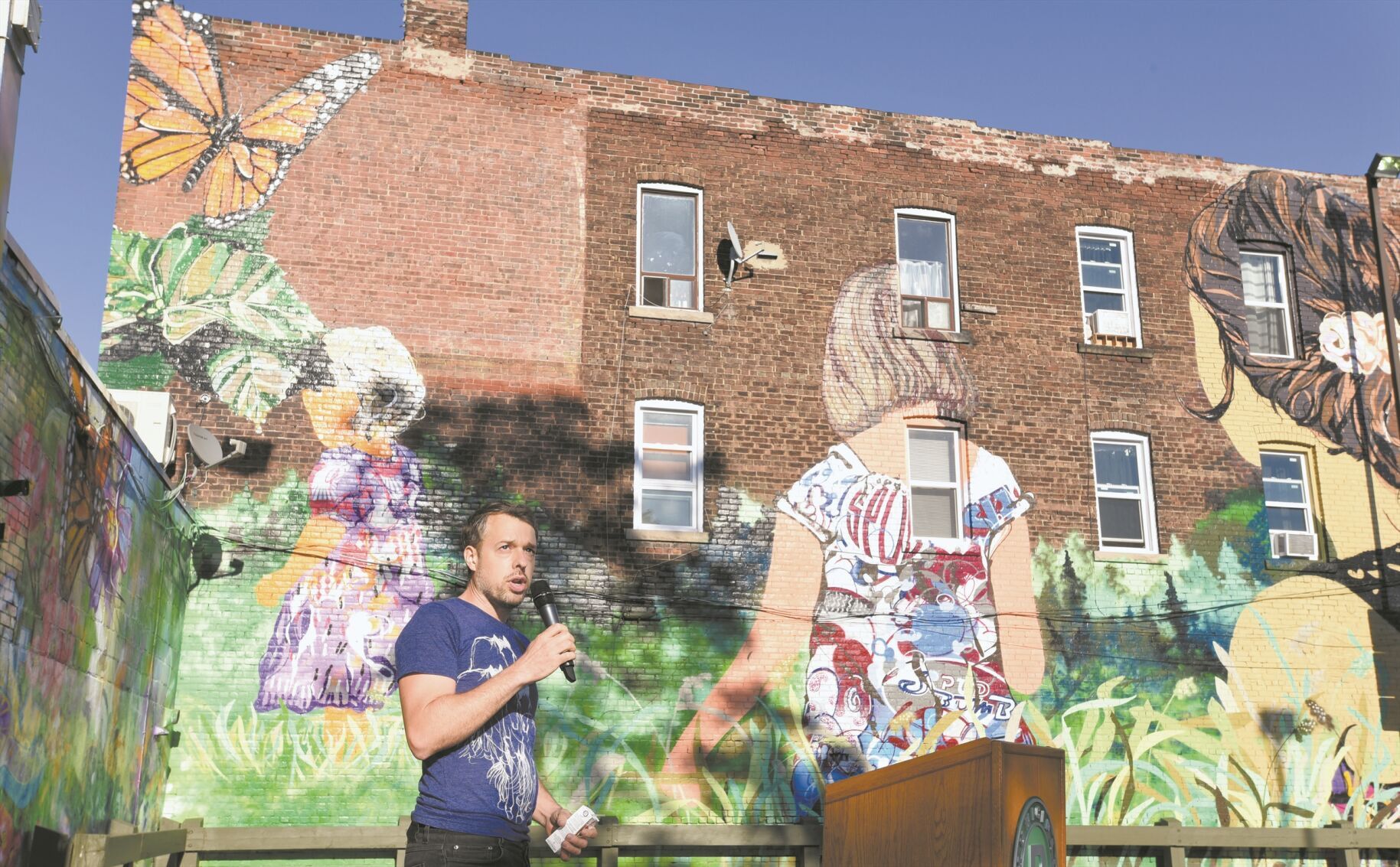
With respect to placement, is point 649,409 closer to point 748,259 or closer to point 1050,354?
point 748,259

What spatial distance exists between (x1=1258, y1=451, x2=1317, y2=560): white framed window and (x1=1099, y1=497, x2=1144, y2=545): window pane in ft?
5.67

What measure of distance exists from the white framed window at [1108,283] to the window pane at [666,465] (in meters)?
5.61

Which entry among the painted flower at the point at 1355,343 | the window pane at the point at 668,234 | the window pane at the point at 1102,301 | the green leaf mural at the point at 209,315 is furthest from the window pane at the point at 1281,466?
the green leaf mural at the point at 209,315

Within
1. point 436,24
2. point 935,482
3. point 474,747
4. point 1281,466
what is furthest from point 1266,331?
point 474,747

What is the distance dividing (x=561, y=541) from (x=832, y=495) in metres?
3.29

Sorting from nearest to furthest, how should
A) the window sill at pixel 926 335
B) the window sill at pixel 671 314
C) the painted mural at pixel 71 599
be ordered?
the painted mural at pixel 71 599, the window sill at pixel 671 314, the window sill at pixel 926 335

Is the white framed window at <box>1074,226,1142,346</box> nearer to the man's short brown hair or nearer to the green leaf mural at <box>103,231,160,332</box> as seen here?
the green leaf mural at <box>103,231,160,332</box>

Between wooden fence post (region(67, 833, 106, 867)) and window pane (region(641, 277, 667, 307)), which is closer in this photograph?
wooden fence post (region(67, 833, 106, 867))

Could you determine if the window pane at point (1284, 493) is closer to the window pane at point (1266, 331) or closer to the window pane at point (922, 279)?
the window pane at point (1266, 331)

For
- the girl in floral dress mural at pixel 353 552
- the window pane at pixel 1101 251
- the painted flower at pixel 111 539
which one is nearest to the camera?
the painted flower at pixel 111 539

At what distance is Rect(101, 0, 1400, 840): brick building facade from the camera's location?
14.6 m

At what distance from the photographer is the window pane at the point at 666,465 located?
1571cm

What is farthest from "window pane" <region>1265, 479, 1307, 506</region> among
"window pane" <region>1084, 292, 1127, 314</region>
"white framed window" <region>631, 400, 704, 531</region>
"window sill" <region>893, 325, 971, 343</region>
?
"white framed window" <region>631, 400, 704, 531</region>

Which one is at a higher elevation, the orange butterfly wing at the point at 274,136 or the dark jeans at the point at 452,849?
the orange butterfly wing at the point at 274,136
